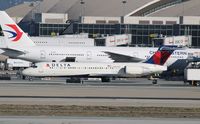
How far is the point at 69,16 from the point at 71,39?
168 ft

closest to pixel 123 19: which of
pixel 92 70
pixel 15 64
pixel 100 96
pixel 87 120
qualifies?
pixel 15 64

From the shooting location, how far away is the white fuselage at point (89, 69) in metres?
87.4

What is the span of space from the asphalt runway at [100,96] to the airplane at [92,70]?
462 inches

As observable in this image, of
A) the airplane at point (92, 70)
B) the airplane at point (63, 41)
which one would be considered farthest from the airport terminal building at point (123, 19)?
the airplane at point (92, 70)

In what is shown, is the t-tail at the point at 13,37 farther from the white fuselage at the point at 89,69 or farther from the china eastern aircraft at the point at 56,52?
the white fuselage at the point at 89,69

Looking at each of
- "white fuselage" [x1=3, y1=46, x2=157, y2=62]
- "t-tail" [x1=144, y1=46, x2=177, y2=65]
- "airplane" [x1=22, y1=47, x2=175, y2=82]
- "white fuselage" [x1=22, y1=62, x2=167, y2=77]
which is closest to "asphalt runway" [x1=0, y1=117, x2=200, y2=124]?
"airplane" [x1=22, y1=47, x2=175, y2=82]

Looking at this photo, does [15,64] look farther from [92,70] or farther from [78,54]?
[92,70]

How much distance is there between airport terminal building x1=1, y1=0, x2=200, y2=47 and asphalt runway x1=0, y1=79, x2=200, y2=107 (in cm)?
7165

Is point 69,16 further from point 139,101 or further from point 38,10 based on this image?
point 139,101

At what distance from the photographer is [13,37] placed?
103875 mm

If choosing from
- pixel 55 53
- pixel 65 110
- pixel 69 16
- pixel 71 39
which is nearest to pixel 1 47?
pixel 55 53

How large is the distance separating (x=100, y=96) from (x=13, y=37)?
42.1 m

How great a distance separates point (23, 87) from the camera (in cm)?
7325

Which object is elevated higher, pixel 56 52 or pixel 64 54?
pixel 56 52
